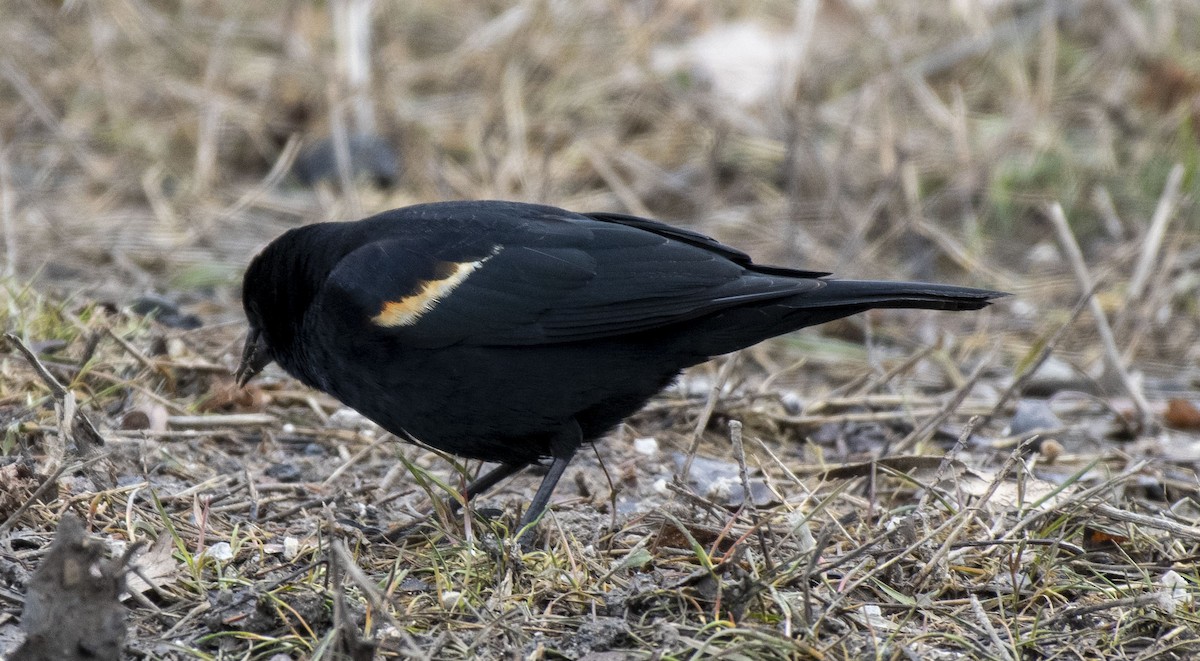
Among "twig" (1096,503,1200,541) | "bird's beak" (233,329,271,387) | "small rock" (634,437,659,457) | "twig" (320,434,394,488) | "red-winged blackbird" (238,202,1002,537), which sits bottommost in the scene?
"small rock" (634,437,659,457)

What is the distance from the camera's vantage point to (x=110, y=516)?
3184 millimetres

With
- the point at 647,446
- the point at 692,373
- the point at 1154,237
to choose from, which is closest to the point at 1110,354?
the point at 1154,237

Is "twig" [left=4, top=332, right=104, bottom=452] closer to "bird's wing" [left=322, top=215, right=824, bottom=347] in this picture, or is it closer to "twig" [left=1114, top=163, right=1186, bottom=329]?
"bird's wing" [left=322, top=215, right=824, bottom=347]

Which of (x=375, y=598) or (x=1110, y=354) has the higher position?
(x=375, y=598)

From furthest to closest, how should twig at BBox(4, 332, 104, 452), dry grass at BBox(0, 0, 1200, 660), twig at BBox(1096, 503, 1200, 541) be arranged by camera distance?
1. twig at BBox(4, 332, 104, 452)
2. twig at BBox(1096, 503, 1200, 541)
3. dry grass at BBox(0, 0, 1200, 660)

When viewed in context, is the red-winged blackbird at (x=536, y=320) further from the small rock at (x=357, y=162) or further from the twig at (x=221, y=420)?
the small rock at (x=357, y=162)

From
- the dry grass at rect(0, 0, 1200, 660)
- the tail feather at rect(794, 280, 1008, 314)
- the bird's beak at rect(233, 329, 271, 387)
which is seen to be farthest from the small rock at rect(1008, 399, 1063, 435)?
the bird's beak at rect(233, 329, 271, 387)

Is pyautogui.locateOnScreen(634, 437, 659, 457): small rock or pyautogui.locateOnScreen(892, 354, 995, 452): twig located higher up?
pyautogui.locateOnScreen(892, 354, 995, 452): twig

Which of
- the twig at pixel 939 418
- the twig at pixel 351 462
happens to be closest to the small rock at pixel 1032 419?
the twig at pixel 939 418

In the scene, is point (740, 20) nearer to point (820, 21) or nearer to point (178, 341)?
point (820, 21)

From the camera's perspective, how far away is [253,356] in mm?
3873

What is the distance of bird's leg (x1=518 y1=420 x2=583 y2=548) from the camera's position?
3.35 m

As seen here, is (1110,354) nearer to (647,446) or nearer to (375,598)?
(647,446)

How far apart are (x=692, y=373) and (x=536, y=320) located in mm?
1764
